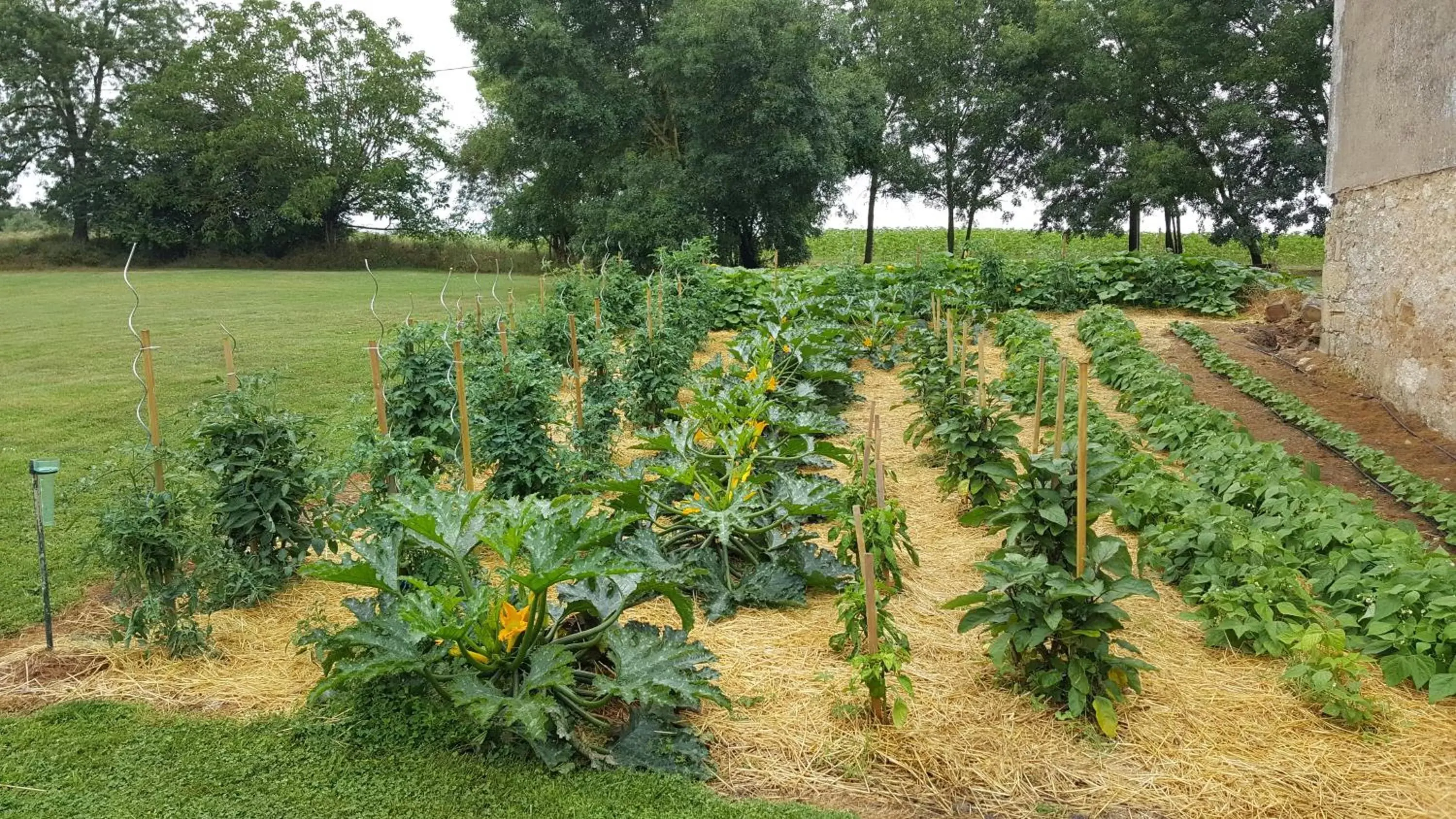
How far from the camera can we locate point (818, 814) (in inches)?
112

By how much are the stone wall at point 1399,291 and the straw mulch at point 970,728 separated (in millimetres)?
5168

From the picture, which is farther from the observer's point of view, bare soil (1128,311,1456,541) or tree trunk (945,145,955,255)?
tree trunk (945,145,955,255)

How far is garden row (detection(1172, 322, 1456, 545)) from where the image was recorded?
→ 5.57 m

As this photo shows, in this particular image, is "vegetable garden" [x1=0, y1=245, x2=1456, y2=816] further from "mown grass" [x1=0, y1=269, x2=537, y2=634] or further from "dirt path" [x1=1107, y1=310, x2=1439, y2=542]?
"mown grass" [x1=0, y1=269, x2=537, y2=634]

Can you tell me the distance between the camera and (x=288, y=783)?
9.65 feet

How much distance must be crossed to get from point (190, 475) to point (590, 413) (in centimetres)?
238

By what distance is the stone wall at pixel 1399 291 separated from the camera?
7.52 m

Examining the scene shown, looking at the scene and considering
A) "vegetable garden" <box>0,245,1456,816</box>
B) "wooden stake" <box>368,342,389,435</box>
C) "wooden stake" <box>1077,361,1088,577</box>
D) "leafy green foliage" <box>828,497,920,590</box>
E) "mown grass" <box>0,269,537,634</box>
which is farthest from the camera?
"mown grass" <box>0,269,537,634</box>

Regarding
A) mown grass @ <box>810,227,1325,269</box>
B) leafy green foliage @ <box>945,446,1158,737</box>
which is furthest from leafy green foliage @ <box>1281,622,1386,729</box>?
mown grass @ <box>810,227,1325,269</box>

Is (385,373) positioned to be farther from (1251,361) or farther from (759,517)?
(1251,361)

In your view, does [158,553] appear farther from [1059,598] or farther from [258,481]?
[1059,598]

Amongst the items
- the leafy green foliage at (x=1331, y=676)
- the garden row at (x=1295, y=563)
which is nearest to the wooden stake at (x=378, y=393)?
the garden row at (x=1295, y=563)

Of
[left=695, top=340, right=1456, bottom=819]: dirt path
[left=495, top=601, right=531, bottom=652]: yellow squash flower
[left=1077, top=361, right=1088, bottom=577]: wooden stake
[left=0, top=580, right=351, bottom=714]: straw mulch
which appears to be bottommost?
[left=695, top=340, right=1456, bottom=819]: dirt path

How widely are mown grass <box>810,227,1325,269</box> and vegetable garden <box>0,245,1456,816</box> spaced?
67.8 feet
